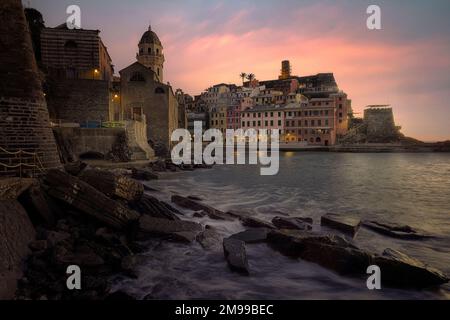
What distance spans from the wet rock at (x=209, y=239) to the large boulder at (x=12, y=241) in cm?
482

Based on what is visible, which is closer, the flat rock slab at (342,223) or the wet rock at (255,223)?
the flat rock slab at (342,223)

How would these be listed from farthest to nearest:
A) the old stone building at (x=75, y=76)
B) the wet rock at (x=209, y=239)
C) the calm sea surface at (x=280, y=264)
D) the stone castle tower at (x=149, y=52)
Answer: the stone castle tower at (x=149, y=52) → the old stone building at (x=75, y=76) → the wet rock at (x=209, y=239) → the calm sea surface at (x=280, y=264)

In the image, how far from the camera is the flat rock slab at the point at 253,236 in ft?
31.8

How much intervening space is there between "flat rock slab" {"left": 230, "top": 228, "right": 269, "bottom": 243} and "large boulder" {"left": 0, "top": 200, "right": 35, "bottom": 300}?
19.4 ft

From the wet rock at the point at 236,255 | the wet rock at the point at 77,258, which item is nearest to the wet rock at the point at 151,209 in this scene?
the wet rock at the point at 236,255

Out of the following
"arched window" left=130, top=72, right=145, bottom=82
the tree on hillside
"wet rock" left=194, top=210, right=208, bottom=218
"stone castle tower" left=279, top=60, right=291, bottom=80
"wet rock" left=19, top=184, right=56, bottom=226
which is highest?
"stone castle tower" left=279, top=60, right=291, bottom=80

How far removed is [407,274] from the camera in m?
6.99

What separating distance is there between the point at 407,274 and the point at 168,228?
7.07 meters

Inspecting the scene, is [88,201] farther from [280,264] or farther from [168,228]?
[280,264]

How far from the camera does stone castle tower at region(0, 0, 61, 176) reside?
10148mm

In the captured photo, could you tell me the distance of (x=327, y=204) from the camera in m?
17.8

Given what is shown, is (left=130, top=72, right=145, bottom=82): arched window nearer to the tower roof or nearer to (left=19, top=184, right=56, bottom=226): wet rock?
the tower roof

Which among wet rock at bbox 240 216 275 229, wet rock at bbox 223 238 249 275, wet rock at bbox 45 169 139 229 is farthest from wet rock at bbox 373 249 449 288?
wet rock at bbox 45 169 139 229

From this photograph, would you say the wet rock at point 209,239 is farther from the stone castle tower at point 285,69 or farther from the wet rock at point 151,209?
the stone castle tower at point 285,69
